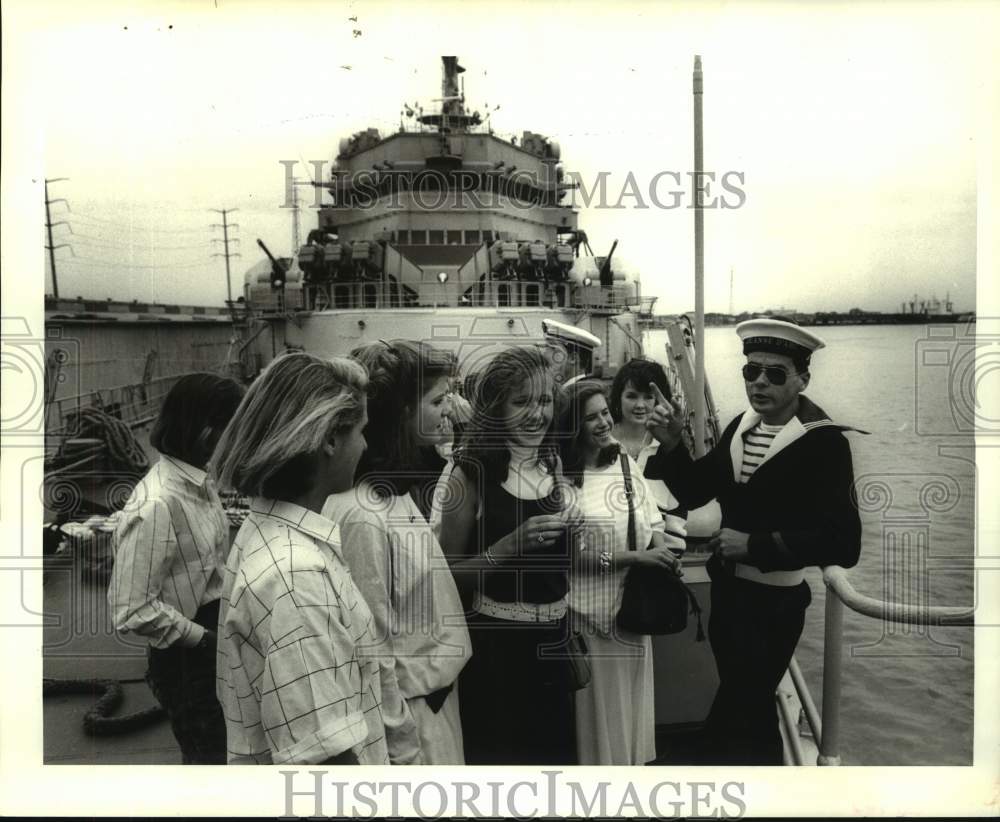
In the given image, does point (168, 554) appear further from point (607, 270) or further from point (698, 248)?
point (698, 248)

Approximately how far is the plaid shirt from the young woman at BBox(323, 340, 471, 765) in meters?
0.26

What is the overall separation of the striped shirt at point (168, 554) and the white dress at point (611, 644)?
3.34 ft

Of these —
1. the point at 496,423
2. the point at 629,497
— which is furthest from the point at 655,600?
the point at 496,423

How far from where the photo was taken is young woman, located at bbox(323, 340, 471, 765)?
1.98 metres

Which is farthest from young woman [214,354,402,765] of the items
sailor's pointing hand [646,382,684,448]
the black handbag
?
sailor's pointing hand [646,382,684,448]

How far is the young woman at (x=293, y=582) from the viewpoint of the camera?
62.7 inches

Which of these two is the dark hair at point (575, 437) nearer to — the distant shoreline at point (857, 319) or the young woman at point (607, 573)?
the young woman at point (607, 573)

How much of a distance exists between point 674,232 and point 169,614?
6.28 feet

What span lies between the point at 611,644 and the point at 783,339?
1.02 metres

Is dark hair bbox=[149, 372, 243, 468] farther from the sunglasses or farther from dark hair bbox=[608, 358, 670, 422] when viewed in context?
the sunglasses

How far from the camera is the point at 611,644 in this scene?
240 cm

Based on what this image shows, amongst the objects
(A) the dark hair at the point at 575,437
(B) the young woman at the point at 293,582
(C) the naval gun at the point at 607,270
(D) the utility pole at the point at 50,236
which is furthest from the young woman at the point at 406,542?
(D) the utility pole at the point at 50,236

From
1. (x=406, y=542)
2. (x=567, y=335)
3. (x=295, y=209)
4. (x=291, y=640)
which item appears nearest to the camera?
(x=291, y=640)

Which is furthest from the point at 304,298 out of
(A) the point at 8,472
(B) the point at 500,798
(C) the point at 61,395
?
(B) the point at 500,798
